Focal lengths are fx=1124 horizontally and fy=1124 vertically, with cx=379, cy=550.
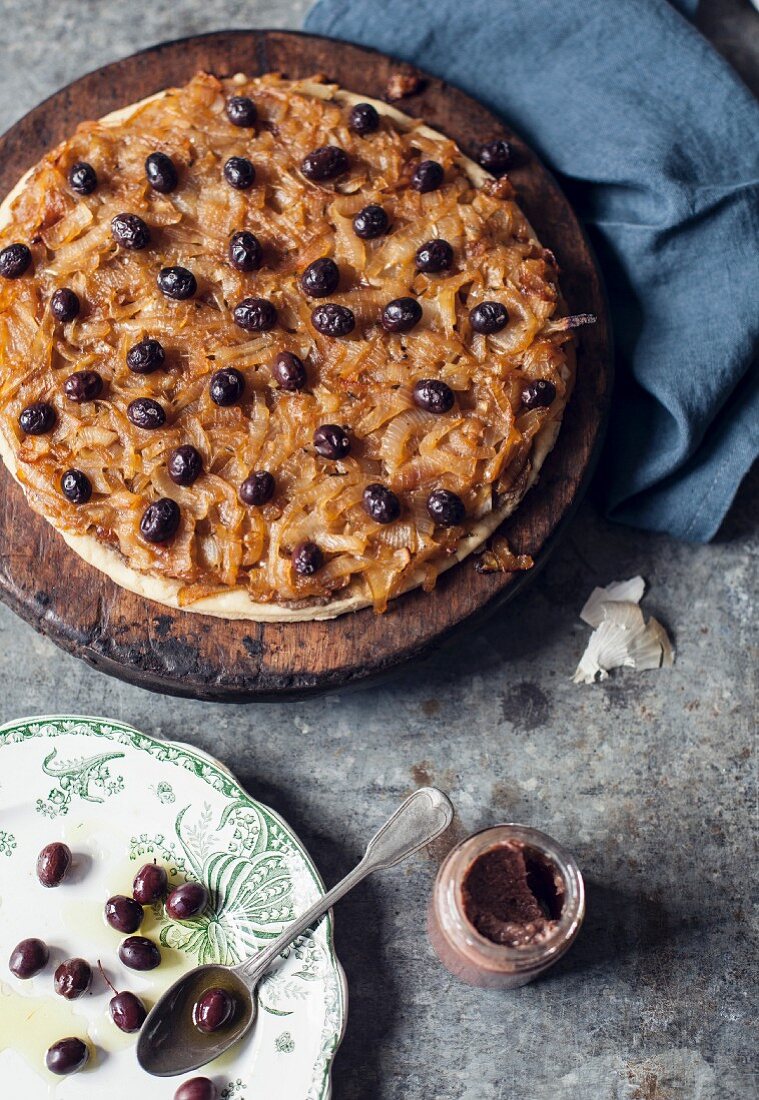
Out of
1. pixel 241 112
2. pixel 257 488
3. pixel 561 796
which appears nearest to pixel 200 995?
pixel 561 796

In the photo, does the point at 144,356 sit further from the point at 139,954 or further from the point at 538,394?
the point at 139,954

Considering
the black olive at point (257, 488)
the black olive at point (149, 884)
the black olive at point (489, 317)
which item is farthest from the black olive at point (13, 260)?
the black olive at point (149, 884)

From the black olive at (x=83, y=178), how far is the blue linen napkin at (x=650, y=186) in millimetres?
1676

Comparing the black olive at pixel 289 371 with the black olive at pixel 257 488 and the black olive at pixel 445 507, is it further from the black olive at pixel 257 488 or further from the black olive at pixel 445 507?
the black olive at pixel 445 507

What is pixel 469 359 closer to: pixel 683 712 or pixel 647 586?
pixel 647 586

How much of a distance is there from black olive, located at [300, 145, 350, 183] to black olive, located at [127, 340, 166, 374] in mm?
975

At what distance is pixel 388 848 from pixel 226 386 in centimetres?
198

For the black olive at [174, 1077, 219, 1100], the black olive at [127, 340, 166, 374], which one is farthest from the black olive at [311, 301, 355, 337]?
the black olive at [174, 1077, 219, 1100]

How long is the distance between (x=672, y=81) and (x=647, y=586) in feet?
7.71

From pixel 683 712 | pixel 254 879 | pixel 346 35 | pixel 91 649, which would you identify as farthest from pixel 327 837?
pixel 346 35

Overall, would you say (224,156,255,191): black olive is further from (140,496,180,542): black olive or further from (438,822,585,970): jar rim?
(438,822,585,970): jar rim

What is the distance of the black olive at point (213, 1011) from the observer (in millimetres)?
4406

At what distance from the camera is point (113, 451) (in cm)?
440

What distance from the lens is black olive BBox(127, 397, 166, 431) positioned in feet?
14.2
